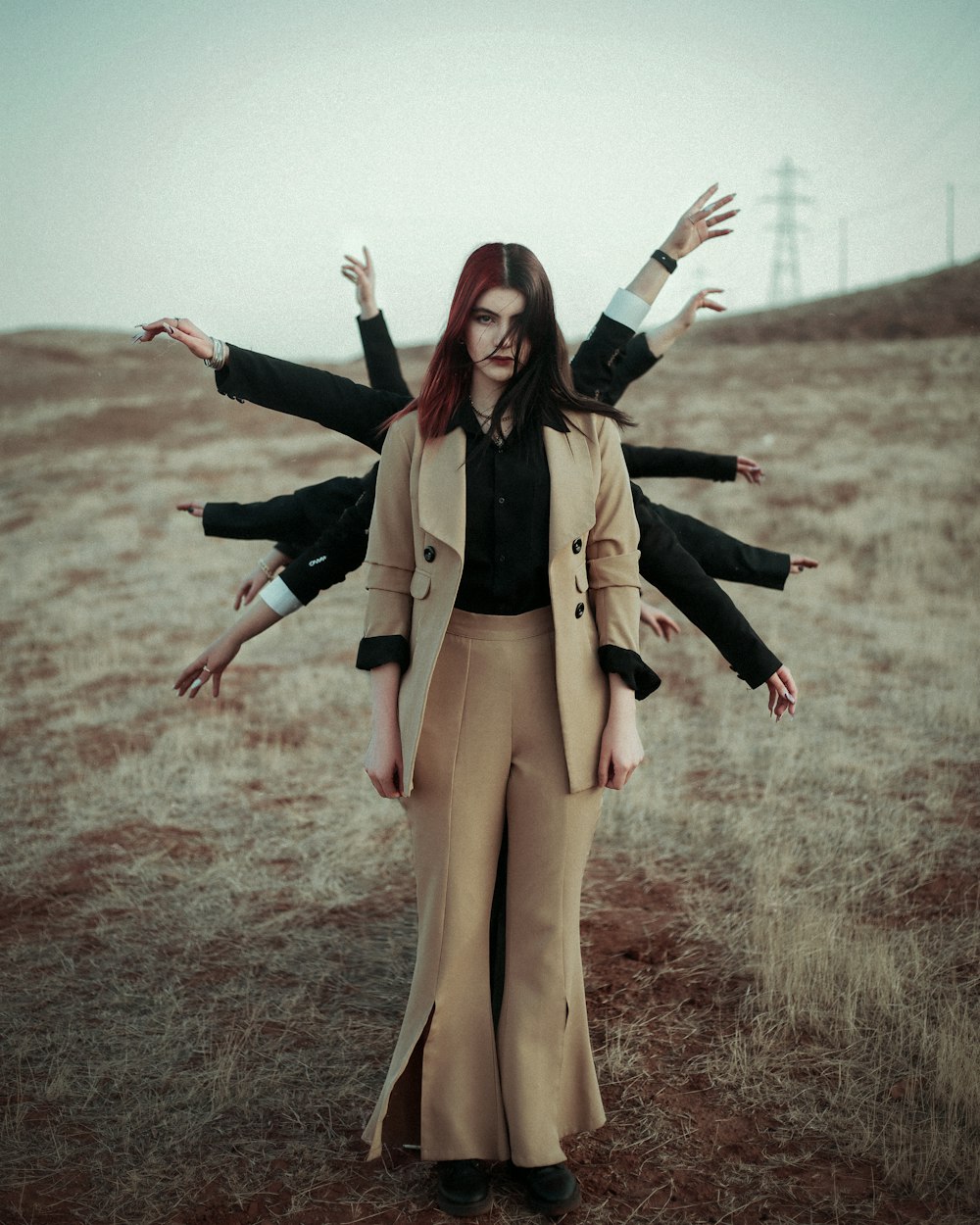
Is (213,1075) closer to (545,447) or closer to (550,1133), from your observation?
(550,1133)

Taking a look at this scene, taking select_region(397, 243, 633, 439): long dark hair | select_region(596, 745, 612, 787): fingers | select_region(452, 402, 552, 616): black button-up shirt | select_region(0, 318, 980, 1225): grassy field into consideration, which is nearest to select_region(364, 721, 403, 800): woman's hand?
select_region(452, 402, 552, 616): black button-up shirt

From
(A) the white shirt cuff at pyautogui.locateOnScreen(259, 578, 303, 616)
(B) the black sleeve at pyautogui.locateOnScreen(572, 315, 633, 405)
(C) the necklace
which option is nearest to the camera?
(C) the necklace

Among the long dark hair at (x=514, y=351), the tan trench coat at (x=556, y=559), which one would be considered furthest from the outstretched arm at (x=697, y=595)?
the long dark hair at (x=514, y=351)

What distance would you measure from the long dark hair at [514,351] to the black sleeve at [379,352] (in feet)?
5.51

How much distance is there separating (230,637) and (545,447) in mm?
1320

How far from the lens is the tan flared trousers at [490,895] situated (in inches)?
99.3

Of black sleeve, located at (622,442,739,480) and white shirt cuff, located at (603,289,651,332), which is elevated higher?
white shirt cuff, located at (603,289,651,332)

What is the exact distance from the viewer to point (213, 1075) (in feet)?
11.0

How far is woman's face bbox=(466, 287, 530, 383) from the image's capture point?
247 cm

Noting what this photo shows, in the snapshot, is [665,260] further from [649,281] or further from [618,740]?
[618,740]

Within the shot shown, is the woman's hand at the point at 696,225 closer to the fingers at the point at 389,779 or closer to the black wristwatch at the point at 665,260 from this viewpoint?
the black wristwatch at the point at 665,260

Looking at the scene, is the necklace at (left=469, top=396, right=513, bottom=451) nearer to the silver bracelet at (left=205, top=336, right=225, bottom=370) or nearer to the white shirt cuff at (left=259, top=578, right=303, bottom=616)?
the silver bracelet at (left=205, top=336, right=225, bottom=370)

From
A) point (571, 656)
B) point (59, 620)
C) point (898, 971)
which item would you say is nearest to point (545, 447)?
point (571, 656)

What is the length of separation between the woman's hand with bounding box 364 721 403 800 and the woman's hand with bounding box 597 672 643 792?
52 centimetres
